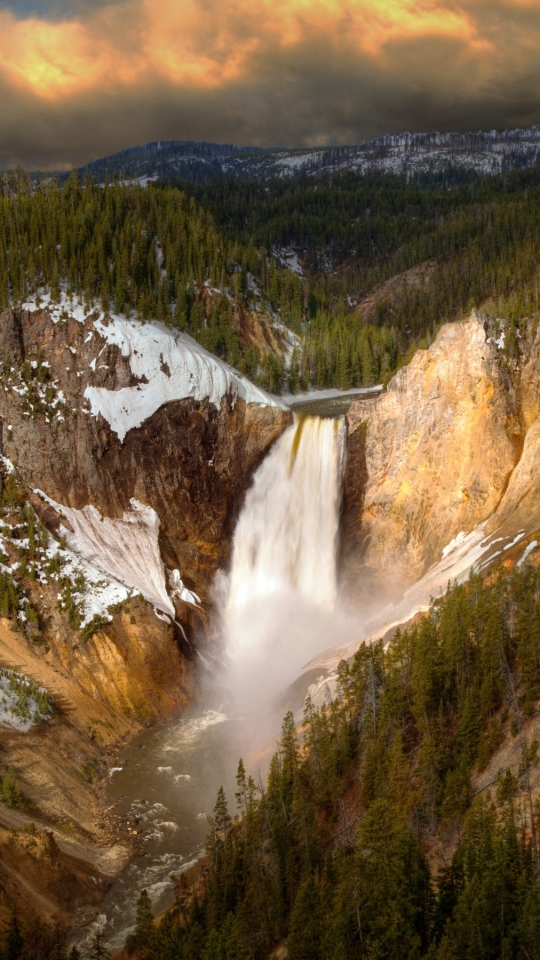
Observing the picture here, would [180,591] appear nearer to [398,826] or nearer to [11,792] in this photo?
[11,792]

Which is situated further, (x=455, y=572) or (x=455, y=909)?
(x=455, y=572)

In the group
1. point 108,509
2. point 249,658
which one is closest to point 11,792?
point 249,658

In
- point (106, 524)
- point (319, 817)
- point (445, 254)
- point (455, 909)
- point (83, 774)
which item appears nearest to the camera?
point (455, 909)

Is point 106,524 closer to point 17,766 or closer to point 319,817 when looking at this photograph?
point 17,766

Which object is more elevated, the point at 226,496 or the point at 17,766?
the point at 226,496

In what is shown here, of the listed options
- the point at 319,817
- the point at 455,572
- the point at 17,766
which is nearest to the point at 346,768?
the point at 319,817

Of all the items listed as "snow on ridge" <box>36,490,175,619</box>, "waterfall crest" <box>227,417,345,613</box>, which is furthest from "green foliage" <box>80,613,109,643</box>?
"waterfall crest" <box>227,417,345,613</box>

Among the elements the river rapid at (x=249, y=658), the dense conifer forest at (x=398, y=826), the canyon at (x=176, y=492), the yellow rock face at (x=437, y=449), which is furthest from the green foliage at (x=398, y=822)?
the yellow rock face at (x=437, y=449)
